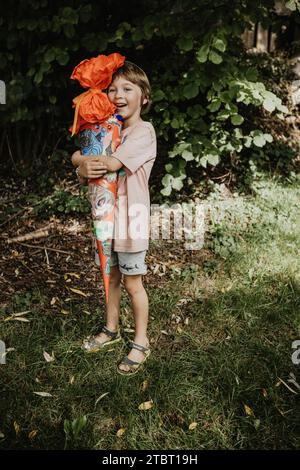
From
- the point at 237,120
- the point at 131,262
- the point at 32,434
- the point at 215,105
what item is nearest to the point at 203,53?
the point at 215,105

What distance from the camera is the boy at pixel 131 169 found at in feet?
6.97

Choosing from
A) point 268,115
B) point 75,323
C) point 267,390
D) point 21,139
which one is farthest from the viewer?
point 268,115

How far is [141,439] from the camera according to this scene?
2.03m

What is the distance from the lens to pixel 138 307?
2.44 meters

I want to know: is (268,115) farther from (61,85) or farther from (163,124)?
(61,85)

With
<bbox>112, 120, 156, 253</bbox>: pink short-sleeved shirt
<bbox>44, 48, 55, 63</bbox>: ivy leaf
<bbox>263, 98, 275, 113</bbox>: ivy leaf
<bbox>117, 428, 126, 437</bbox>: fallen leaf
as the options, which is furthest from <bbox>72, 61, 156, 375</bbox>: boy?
<bbox>44, 48, 55, 63</bbox>: ivy leaf

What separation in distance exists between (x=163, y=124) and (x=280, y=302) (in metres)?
1.76

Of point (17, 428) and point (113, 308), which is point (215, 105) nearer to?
point (113, 308)

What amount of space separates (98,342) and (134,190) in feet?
3.13

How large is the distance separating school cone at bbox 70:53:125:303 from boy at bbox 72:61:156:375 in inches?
1.6

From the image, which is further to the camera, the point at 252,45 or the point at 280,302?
the point at 252,45

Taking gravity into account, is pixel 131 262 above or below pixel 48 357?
above

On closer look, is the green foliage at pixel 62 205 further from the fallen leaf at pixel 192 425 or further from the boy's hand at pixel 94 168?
the fallen leaf at pixel 192 425

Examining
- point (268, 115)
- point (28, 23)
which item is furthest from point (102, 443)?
point (268, 115)
